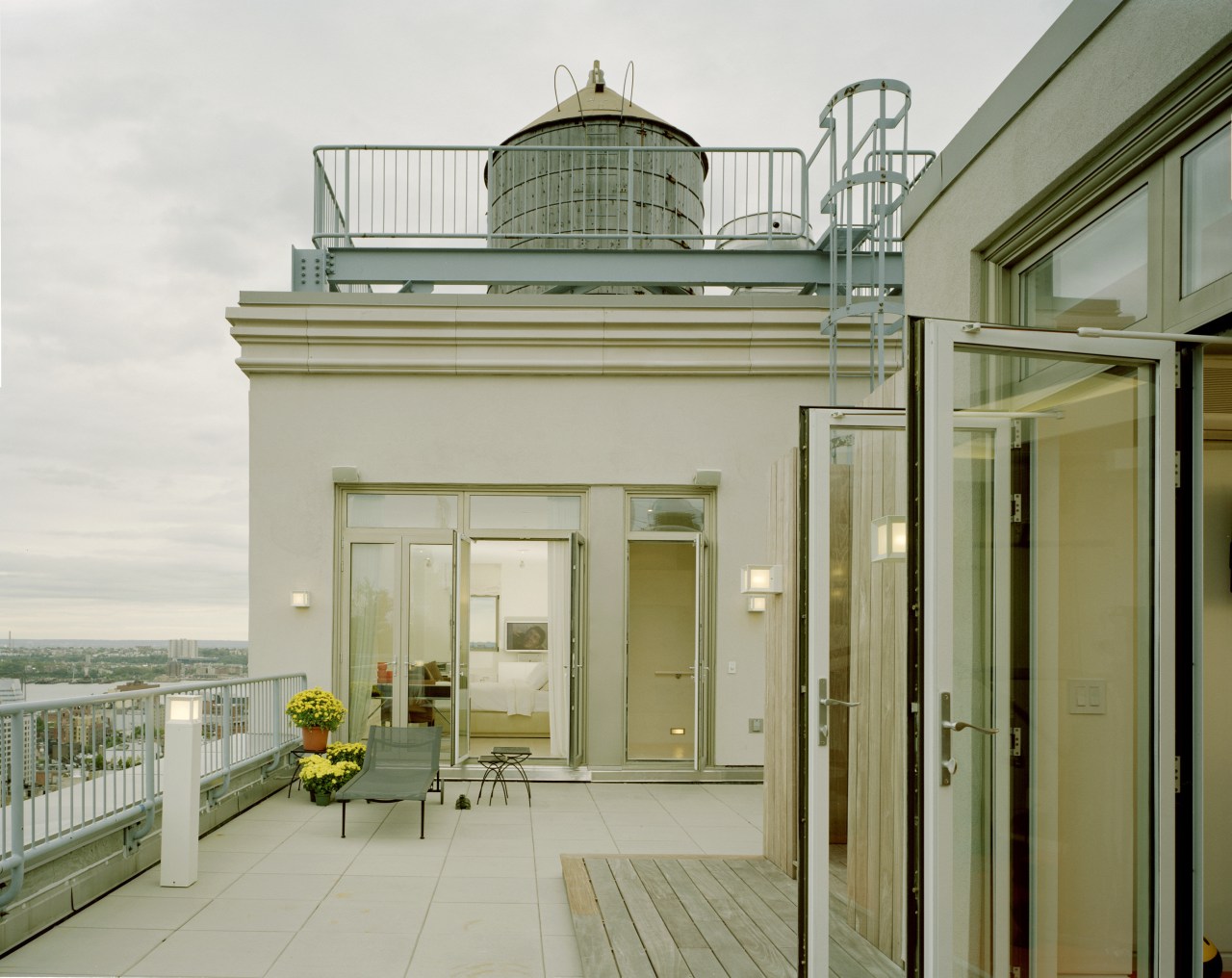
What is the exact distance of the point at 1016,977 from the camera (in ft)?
9.16

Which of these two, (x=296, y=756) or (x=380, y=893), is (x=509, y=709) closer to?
(x=296, y=756)

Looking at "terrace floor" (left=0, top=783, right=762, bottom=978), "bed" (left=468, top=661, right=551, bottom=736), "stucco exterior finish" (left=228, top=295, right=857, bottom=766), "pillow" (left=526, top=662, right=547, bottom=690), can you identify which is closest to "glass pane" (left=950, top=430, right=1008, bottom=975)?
"terrace floor" (left=0, top=783, right=762, bottom=978)

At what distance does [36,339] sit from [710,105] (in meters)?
8.97

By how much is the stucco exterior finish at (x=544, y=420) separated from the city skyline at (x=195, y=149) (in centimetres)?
61

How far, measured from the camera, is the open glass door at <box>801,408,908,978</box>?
3.51 meters

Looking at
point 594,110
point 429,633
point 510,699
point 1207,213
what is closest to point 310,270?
point 429,633

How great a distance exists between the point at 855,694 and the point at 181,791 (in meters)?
4.05

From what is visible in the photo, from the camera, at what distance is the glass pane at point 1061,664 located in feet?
9.03

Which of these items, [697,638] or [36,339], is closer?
[697,638]

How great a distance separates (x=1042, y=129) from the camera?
3.54 meters

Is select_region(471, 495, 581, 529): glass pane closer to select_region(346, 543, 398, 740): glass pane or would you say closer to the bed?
select_region(346, 543, 398, 740): glass pane

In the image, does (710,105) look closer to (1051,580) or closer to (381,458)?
(381,458)

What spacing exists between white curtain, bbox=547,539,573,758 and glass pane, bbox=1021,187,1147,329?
20.1 ft

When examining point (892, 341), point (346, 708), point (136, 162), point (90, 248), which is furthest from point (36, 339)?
point (892, 341)
